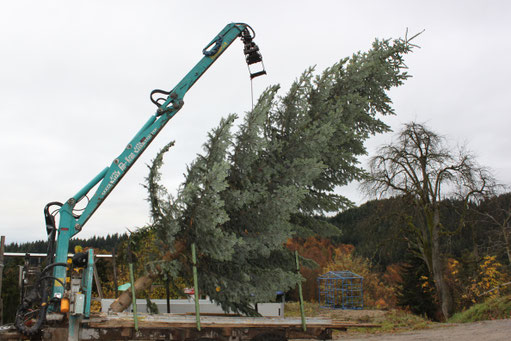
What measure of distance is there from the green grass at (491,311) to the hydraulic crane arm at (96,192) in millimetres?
15464

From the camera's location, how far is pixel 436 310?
97.6 feet

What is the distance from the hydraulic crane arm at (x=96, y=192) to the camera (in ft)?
27.4

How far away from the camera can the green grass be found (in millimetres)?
17953

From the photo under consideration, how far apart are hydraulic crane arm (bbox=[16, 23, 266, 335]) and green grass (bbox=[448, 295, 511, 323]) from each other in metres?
15.5

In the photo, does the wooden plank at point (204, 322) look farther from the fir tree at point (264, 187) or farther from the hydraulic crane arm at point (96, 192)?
the fir tree at point (264, 187)

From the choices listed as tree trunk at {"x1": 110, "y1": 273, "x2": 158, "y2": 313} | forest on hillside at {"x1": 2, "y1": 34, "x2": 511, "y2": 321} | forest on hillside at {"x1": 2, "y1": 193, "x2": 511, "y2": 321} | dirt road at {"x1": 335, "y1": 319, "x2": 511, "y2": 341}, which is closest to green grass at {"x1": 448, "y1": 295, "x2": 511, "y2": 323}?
dirt road at {"x1": 335, "y1": 319, "x2": 511, "y2": 341}

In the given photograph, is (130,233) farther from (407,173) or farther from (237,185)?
(407,173)

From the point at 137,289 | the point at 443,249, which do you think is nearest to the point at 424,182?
the point at 443,249

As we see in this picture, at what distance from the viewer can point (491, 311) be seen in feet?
61.2

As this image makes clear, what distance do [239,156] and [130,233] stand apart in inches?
116

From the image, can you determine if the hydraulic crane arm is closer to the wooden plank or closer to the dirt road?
the wooden plank

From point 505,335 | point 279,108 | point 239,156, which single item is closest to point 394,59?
point 279,108

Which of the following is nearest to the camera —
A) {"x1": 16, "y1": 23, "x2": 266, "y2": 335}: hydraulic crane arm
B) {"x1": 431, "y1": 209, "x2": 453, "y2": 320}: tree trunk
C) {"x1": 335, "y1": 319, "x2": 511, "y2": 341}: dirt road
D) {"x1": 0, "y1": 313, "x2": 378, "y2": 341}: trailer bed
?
{"x1": 0, "y1": 313, "x2": 378, "y2": 341}: trailer bed

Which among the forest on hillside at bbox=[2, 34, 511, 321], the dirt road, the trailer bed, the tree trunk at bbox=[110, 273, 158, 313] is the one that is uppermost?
the forest on hillside at bbox=[2, 34, 511, 321]
